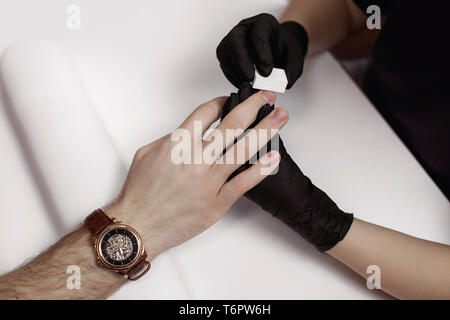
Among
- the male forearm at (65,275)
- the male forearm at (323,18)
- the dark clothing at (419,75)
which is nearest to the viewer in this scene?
the male forearm at (65,275)

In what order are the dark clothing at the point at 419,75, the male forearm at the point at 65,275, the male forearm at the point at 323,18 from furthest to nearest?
the male forearm at the point at 323,18
the dark clothing at the point at 419,75
the male forearm at the point at 65,275

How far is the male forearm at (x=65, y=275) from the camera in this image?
2.16 ft

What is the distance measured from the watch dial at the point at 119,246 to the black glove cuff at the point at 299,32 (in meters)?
0.53

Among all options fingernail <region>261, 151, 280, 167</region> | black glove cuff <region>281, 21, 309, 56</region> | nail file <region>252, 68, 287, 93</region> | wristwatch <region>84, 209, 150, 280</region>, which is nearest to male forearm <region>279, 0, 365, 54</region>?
black glove cuff <region>281, 21, 309, 56</region>

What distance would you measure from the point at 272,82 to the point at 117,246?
1.23 ft

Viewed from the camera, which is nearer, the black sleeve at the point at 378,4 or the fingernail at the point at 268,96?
the fingernail at the point at 268,96

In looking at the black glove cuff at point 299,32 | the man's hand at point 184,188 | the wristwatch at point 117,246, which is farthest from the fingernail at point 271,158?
the black glove cuff at point 299,32

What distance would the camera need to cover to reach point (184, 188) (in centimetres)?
68

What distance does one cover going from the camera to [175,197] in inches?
27.0

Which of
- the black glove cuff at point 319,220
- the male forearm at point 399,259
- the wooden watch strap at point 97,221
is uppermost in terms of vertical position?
the wooden watch strap at point 97,221

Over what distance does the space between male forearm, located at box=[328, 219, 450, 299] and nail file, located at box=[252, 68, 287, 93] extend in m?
0.27

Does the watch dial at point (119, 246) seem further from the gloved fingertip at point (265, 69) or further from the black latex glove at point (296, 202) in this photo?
the gloved fingertip at point (265, 69)
